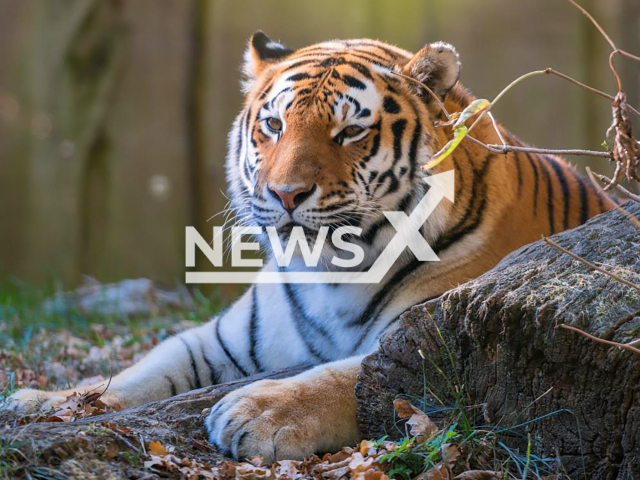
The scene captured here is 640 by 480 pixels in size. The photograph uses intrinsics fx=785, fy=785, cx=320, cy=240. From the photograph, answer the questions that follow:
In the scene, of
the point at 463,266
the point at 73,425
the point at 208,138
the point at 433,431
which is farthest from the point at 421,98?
the point at 208,138

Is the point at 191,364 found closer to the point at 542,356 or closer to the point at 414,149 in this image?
the point at 414,149

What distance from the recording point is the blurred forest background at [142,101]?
828 cm

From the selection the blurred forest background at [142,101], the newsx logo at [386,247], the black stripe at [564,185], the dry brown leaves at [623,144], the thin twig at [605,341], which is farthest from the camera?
the blurred forest background at [142,101]

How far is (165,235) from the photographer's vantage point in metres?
8.31

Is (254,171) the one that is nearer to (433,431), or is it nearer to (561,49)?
(433,431)

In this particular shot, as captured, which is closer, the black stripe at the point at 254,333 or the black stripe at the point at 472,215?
the black stripe at the point at 472,215

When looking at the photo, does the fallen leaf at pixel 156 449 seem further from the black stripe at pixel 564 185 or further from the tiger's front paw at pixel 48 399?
the black stripe at pixel 564 185

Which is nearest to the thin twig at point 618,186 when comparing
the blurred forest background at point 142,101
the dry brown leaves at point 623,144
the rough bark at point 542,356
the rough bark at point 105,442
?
the dry brown leaves at point 623,144

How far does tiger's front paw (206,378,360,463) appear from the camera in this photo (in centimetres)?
238

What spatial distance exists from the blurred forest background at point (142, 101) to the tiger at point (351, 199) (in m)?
4.83

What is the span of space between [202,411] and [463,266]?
1.16 m

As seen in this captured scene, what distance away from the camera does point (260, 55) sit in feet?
12.1

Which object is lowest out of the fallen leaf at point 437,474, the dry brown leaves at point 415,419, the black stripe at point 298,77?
the fallen leaf at point 437,474

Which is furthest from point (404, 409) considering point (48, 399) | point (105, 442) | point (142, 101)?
point (142, 101)
